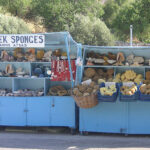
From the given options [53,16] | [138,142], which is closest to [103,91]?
[138,142]

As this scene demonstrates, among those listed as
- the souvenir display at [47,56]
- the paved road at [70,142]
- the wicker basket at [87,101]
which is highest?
the souvenir display at [47,56]

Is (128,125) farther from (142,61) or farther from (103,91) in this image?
(142,61)

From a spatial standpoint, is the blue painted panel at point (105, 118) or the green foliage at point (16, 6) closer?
the blue painted panel at point (105, 118)

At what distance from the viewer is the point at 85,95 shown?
19.1 ft

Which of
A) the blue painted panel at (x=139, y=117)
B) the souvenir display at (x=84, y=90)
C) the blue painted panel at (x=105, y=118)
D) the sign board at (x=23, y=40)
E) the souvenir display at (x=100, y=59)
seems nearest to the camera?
the souvenir display at (x=84, y=90)

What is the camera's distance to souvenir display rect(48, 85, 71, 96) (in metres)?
6.72

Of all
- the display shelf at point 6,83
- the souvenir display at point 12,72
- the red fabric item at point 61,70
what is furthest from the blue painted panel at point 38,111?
the display shelf at point 6,83

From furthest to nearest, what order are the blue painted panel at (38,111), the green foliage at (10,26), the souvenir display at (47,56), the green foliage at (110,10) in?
the green foliage at (110,10) → the green foliage at (10,26) → the souvenir display at (47,56) → the blue painted panel at (38,111)

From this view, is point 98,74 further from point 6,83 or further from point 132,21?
point 132,21

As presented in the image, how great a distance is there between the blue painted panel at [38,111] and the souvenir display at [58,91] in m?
0.25

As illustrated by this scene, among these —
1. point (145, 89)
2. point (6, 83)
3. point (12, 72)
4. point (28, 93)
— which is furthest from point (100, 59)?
point (6, 83)

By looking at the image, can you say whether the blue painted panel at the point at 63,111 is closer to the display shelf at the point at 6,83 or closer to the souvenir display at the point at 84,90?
the souvenir display at the point at 84,90

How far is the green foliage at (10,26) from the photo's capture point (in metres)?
19.1

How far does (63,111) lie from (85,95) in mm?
996
